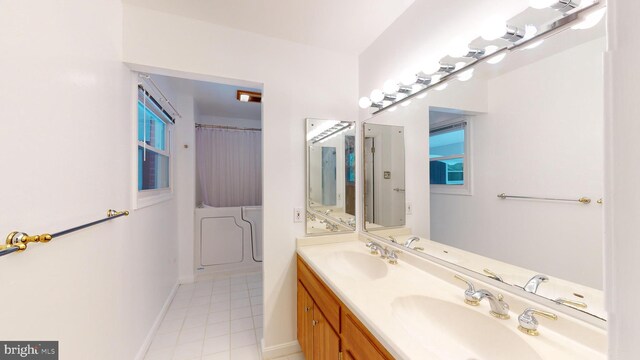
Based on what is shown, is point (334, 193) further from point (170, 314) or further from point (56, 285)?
point (170, 314)

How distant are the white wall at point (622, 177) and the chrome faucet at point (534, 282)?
2.81 ft

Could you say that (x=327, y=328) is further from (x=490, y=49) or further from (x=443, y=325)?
(x=490, y=49)

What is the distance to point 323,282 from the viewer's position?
51.2 inches

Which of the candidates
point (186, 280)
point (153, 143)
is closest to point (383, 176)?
point (153, 143)

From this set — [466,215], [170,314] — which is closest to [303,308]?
[466,215]

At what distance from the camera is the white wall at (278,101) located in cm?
163

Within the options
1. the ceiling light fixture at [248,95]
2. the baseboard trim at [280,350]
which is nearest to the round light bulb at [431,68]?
the ceiling light fixture at [248,95]

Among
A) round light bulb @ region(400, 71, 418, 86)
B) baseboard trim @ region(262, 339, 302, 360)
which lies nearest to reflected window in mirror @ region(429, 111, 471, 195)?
round light bulb @ region(400, 71, 418, 86)

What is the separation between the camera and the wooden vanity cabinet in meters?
0.91

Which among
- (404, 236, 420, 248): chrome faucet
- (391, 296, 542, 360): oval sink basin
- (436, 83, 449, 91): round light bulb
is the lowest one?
(391, 296, 542, 360): oval sink basin

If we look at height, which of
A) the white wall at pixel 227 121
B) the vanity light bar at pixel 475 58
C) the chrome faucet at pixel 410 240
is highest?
the white wall at pixel 227 121

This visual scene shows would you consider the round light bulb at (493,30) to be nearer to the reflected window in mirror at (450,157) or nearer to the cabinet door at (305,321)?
the reflected window in mirror at (450,157)

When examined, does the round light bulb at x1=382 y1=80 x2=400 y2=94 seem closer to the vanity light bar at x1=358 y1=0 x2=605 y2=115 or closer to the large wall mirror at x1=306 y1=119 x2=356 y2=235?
the vanity light bar at x1=358 y1=0 x2=605 y2=115

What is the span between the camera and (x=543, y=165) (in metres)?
0.88
